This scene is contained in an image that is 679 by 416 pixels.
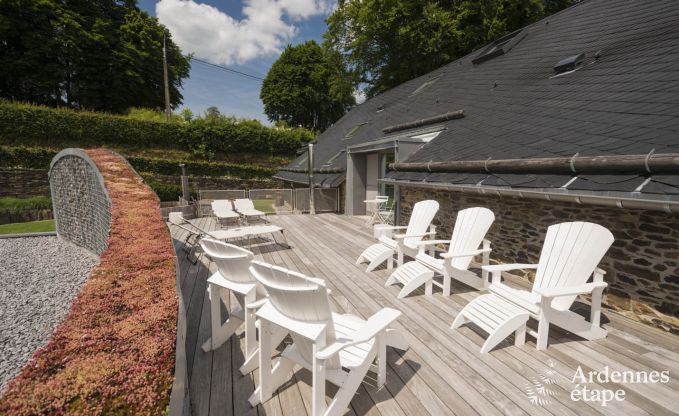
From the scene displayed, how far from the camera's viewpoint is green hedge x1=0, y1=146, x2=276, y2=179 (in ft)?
51.9

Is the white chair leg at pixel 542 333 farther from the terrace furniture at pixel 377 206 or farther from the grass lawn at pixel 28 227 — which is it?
the grass lawn at pixel 28 227

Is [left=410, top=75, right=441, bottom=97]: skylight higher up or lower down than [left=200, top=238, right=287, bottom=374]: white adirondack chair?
higher up

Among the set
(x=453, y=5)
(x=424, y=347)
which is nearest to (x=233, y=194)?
(x=424, y=347)

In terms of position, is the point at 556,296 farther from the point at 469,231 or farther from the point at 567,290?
the point at 469,231

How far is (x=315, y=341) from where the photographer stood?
195 cm

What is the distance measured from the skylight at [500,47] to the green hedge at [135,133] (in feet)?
57.3

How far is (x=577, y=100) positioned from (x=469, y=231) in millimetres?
3050

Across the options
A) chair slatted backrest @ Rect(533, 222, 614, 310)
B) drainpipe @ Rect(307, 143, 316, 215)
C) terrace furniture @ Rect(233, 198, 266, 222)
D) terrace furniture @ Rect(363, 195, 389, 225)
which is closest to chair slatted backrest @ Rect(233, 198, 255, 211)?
terrace furniture @ Rect(233, 198, 266, 222)

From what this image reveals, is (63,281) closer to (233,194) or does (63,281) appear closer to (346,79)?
(233,194)

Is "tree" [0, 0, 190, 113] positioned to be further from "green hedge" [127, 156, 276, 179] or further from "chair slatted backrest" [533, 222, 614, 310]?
"chair slatted backrest" [533, 222, 614, 310]

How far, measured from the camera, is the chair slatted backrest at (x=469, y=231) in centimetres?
458

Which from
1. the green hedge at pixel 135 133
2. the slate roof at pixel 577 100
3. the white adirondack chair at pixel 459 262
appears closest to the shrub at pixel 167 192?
the green hedge at pixel 135 133

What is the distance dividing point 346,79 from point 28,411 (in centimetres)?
2575

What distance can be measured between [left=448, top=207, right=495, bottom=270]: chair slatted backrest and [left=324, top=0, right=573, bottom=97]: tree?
1808cm
